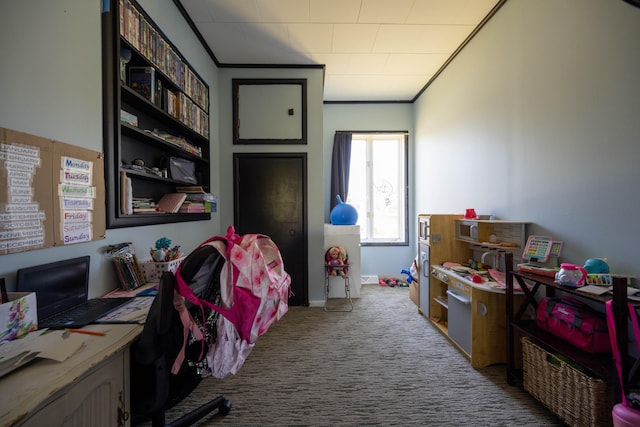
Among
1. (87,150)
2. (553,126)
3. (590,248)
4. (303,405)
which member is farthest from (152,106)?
(590,248)

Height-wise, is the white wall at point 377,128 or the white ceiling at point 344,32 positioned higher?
the white ceiling at point 344,32

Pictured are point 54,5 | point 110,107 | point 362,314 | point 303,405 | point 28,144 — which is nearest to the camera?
point 28,144

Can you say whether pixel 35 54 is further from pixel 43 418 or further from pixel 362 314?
pixel 362 314

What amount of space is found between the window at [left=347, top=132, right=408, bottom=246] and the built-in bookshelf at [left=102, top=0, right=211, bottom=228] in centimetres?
264

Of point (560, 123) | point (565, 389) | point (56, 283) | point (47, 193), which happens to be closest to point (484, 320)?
point (565, 389)

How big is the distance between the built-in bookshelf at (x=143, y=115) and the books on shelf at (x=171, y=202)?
0.05 meters

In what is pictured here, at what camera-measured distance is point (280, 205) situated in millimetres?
3260

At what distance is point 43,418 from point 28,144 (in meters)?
1.06

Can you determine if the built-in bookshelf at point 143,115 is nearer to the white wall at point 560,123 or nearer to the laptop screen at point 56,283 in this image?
the laptop screen at point 56,283

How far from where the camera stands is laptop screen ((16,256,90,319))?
1.06 meters

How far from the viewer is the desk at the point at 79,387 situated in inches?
25.2

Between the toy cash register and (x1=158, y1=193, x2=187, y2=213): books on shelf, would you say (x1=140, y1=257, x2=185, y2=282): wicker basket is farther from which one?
the toy cash register

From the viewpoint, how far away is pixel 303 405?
63.7 inches

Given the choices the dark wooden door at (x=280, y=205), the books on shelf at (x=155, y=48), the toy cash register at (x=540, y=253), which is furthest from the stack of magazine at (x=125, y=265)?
the toy cash register at (x=540, y=253)
